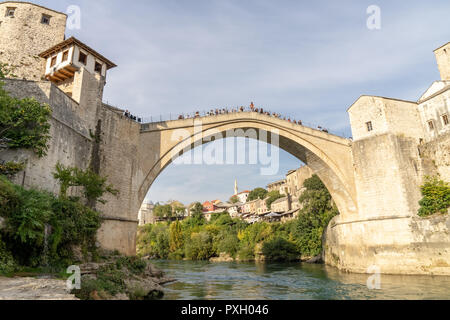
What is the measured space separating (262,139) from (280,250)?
14.9 meters

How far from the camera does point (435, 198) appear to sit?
15977 mm

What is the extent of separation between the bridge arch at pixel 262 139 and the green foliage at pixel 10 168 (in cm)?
589

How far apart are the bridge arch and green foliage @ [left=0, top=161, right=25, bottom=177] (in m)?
5.89

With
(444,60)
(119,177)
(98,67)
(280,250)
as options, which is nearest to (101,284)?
(119,177)

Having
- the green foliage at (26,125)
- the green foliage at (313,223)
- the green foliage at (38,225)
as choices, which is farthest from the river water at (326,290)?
the green foliage at (313,223)

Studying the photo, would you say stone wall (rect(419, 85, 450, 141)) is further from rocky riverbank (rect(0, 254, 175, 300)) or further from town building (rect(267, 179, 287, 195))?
town building (rect(267, 179, 287, 195))

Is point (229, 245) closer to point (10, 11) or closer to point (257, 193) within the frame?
point (10, 11)

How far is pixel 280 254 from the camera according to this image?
2977cm

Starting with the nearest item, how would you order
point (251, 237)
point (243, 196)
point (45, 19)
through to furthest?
point (45, 19) → point (251, 237) → point (243, 196)

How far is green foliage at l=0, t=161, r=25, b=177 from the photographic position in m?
8.84

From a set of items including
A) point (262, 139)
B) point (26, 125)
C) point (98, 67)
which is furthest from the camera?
point (262, 139)

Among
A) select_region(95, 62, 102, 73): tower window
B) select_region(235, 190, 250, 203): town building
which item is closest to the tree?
select_region(235, 190, 250, 203): town building

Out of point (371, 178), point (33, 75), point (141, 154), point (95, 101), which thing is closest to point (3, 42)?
point (33, 75)

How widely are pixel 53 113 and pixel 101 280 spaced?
6.39 m
